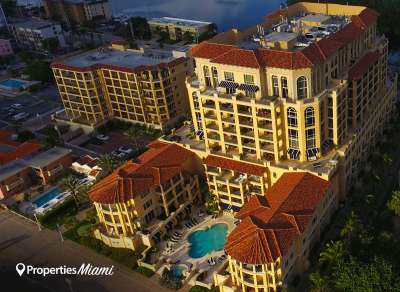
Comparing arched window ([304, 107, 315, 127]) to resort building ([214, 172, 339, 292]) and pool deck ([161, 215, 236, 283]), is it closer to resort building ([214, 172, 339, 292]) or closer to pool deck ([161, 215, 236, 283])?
resort building ([214, 172, 339, 292])

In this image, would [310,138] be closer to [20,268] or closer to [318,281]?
[318,281]

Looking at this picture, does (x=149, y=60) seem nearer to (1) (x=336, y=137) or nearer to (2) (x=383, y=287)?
(1) (x=336, y=137)

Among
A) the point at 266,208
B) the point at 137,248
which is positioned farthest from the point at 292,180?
the point at 137,248

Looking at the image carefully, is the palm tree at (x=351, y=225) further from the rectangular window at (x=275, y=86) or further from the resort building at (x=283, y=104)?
the rectangular window at (x=275, y=86)

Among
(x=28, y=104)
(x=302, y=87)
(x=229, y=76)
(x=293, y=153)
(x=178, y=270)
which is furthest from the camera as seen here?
(x=28, y=104)

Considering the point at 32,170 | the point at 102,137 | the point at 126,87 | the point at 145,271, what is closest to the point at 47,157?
the point at 32,170

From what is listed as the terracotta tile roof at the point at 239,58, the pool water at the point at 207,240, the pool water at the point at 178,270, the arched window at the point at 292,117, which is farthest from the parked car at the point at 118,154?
the arched window at the point at 292,117
